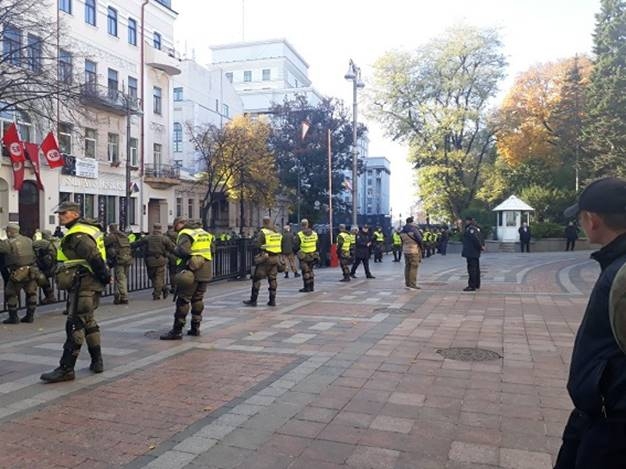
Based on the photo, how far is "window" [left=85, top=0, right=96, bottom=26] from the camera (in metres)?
30.6

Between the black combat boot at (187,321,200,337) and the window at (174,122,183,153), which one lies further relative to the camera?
the window at (174,122,183,153)

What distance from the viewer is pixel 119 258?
11648 mm

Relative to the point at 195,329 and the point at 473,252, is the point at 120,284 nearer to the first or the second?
the point at 195,329

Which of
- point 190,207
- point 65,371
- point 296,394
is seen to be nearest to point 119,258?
point 65,371

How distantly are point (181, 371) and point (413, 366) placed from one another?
257cm

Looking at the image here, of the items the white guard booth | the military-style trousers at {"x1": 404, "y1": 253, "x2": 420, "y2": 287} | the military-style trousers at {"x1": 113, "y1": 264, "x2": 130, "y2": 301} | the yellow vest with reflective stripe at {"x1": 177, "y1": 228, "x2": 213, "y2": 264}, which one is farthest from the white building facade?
the white guard booth

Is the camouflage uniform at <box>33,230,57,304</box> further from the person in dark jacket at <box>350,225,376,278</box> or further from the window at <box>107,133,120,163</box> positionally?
the window at <box>107,133,120,163</box>

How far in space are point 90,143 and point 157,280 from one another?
72.1 feet

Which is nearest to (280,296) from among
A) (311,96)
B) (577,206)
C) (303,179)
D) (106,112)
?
(577,206)

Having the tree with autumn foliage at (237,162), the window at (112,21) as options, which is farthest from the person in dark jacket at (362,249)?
the window at (112,21)

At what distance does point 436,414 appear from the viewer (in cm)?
456

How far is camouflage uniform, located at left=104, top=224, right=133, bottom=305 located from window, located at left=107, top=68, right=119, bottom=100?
74.1ft

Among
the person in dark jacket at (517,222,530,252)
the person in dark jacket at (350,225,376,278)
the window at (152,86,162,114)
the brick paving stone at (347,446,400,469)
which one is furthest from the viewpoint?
the window at (152,86,162,114)

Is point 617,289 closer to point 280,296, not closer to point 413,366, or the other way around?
point 413,366
